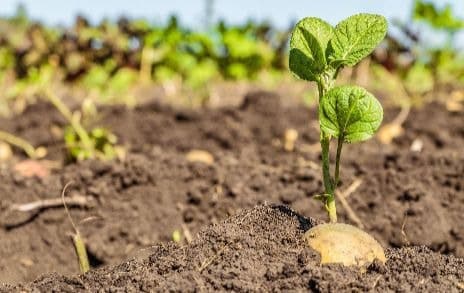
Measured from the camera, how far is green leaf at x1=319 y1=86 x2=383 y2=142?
212 cm

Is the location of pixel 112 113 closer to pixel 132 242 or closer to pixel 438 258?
pixel 132 242

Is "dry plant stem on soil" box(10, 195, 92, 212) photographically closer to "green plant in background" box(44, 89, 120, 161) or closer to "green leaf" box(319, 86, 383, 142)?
"green plant in background" box(44, 89, 120, 161)

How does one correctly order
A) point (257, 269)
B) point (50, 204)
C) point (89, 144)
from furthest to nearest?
point (89, 144) < point (50, 204) < point (257, 269)

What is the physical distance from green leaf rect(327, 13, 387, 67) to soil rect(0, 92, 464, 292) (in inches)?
15.2

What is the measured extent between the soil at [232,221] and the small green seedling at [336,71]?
0.44ft

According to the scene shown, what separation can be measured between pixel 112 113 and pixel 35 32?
4078 millimetres

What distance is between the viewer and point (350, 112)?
2131 millimetres

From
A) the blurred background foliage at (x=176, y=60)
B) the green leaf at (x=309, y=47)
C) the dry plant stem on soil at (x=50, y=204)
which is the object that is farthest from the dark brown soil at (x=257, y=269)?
the blurred background foliage at (x=176, y=60)

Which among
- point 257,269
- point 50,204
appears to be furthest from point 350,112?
point 50,204

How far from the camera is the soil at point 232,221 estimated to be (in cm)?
196

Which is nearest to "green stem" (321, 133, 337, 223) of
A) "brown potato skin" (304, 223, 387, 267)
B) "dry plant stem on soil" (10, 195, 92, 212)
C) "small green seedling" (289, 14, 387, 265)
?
"small green seedling" (289, 14, 387, 265)

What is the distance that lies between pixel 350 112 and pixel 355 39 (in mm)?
175

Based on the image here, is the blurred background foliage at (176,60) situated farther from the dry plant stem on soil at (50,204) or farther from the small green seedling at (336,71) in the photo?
the small green seedling at (336,71)

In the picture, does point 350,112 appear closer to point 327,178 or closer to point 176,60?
point 327,178
